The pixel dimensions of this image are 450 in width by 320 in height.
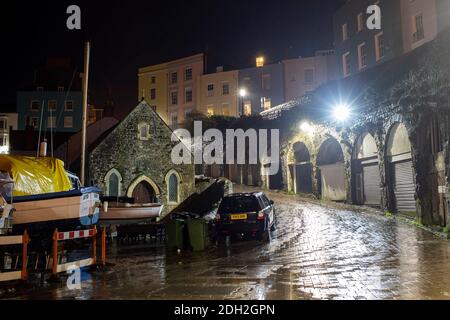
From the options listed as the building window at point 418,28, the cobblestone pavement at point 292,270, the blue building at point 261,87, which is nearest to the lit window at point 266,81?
the blue building at point 261,87

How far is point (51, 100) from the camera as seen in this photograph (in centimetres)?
5569

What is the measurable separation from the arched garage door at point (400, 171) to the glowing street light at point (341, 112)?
459cm

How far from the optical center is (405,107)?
61.2ft

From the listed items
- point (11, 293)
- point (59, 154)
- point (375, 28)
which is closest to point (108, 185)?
point (59, 154)

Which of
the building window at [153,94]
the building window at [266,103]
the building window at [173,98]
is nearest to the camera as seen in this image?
the building window at [266,103]

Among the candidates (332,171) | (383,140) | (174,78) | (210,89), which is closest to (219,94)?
(210,89)

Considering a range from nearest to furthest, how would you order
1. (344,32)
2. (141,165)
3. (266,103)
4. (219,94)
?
(141,165) < (344,32) < (266,103) < (219,94)

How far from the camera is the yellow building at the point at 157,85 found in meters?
57.8

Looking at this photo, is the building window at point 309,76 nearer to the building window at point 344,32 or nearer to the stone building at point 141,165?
the building window at point 344,32

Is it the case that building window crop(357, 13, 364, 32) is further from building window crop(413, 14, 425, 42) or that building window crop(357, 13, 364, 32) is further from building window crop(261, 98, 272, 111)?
building window crop(261, 98, 272, 111)

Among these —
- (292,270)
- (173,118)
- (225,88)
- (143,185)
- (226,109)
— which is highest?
(225,88)

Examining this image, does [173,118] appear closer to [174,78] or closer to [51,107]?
[174,78]

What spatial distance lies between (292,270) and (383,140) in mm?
13611

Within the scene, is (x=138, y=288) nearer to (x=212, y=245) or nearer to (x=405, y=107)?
(x=212, y=245)
